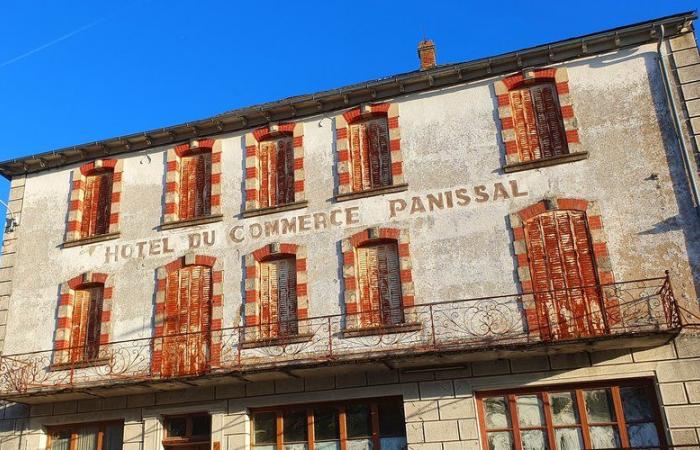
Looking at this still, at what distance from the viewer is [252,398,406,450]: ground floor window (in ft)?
45.3

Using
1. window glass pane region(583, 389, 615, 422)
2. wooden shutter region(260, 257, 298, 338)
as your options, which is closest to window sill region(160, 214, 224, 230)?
wooden shutter region(260, 257, 298, 338)

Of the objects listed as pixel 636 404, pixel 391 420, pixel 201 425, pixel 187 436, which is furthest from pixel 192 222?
pixel 636 404

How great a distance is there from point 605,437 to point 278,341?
6.85 m

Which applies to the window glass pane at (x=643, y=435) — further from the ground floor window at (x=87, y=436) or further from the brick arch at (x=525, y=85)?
the ground floor window at (x=87, y=436)

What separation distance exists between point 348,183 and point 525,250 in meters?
4.37

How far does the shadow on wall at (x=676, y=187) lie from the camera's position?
1305cm

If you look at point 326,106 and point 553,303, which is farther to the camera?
point 326,106

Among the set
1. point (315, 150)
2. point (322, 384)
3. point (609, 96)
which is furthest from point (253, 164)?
point (609, 96)

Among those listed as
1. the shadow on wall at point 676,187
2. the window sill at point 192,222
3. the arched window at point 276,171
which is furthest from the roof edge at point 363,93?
the window sill at point 192,222

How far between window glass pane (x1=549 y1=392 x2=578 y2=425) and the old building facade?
0.04m

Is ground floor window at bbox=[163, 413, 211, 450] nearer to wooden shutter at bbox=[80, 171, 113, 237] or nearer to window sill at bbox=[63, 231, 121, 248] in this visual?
window sill at bbox=[63, 231, 121, 248]

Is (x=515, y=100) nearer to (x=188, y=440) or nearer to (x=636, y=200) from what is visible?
(x=636, y=200)

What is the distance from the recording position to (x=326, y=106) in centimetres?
1661

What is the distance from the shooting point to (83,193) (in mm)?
17953
